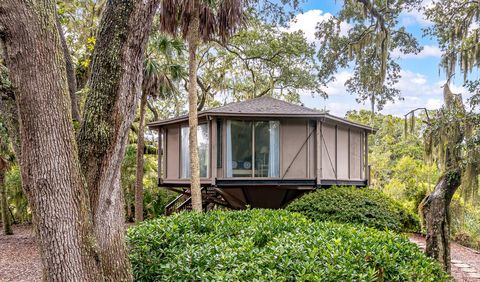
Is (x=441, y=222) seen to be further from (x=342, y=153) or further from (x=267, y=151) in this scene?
(x=342, y=153)

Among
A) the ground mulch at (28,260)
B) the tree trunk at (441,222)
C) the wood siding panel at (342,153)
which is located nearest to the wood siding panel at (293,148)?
the wood siding panel at (342,153)

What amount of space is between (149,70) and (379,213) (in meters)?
8.11

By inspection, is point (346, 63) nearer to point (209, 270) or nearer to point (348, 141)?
point (348, 141)

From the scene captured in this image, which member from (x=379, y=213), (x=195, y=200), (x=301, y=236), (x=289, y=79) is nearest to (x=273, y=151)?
(x=195, y=200)

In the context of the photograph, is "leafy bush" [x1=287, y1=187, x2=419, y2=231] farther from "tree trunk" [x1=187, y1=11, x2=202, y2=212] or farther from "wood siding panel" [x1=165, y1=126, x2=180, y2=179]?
"wood siding panel" [x1=165, y1=126, x2=180, y2=179]

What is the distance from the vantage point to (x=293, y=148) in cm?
1164

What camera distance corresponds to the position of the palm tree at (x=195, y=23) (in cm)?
971

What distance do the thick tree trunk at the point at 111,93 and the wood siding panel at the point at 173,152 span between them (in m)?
9.94

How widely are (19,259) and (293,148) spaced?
7.78 m

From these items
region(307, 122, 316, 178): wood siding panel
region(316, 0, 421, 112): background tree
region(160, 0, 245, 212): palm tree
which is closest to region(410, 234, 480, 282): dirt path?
region(307, 122, 316, 178): wood siding panel

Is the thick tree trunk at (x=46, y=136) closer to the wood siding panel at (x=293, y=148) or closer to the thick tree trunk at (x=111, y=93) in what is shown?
the thick tree trunk at (x=111, y=93)

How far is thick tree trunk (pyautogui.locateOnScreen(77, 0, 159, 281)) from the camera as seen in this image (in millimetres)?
3035

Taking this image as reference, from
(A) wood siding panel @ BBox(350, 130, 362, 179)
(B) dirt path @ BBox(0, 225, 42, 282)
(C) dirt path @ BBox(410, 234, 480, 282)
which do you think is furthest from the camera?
(A) wood siding panel @ BBox(350, 130, 362, 179)

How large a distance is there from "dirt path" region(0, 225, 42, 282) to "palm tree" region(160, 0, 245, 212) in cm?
377
